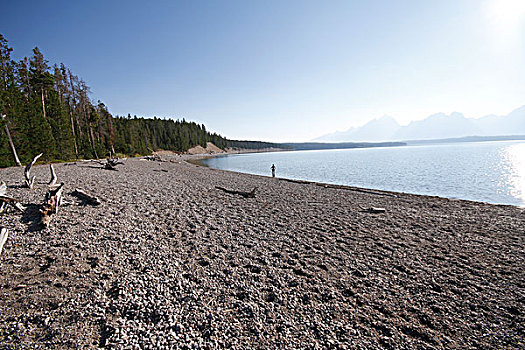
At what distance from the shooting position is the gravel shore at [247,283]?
426 cm

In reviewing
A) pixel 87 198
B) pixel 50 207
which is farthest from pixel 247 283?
pixel 87 198

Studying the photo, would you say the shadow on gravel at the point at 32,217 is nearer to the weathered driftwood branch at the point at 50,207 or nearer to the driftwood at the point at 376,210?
the weathered driftwood branch at the point at 50,207

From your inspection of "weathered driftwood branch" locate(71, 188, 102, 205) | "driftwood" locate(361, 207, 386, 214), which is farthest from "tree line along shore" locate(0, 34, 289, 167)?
"driftwood" locate(361, 207, 386, 214)

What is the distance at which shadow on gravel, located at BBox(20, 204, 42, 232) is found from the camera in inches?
307

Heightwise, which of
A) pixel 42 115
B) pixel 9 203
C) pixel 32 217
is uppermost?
pixel 42 115

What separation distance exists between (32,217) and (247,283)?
8937mm

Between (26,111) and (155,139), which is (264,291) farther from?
(155,139)

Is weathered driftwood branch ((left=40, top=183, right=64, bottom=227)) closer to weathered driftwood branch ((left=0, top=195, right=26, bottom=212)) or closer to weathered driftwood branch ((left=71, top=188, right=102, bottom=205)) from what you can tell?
weathered driftwood branch ((left=0, top=195, right=26, bottom=212))

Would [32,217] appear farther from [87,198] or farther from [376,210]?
[376,210]

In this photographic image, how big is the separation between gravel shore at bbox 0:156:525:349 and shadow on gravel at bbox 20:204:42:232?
0.07 meters

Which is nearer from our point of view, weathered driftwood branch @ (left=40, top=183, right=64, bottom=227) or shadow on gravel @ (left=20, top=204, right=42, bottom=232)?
shadow on gravel @ (left=20, top=204, right=42, bottom=232)

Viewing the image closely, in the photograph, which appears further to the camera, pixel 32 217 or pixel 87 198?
pixel 87 198

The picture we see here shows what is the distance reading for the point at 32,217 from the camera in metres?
8.44

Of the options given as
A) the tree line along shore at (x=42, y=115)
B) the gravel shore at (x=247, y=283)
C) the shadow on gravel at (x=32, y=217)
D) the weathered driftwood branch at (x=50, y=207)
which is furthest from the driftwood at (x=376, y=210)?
the tree line along shore at (x=42, y=115)
